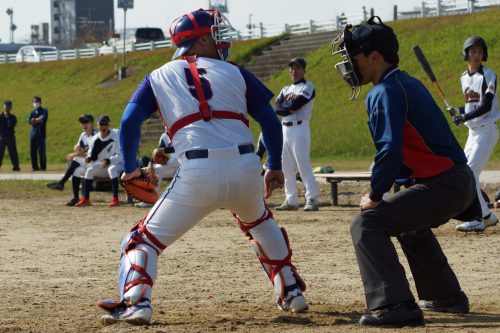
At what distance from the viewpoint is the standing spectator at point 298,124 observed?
51.2 ft

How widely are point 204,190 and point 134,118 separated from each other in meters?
0.69

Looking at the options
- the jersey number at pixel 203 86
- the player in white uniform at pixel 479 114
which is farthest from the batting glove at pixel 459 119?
the jersey number at pixel 203 86

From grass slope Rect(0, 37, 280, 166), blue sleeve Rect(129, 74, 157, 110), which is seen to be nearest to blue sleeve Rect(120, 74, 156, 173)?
blue sleeve Rect(129, 74, 157, 110)

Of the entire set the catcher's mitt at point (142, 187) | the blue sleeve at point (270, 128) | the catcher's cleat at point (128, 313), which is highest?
the blue sleeve at point (270, 128)

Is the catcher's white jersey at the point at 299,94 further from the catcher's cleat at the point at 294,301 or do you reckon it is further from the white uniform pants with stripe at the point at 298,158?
the catcher's cleat at the point at 294,301

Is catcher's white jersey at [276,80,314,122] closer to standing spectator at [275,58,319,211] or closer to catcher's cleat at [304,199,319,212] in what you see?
standing spectator at [275,58,319,211]

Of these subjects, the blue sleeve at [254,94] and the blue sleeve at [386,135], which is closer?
the blue sleeve at [386,135]

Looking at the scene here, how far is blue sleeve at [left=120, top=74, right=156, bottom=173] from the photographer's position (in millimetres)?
6988

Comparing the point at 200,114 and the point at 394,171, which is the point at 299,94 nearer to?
the point at 200,114

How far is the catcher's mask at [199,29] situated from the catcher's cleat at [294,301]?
1.74m

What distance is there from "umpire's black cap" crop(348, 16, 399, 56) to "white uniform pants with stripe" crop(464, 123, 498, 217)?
17.9ft

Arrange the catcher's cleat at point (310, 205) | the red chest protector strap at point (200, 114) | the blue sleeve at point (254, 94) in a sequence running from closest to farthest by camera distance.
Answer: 1. the red chest protector strap at point (200, 114)
2. the blue sleeve at point (254, 94)
3. the catcher's cleat at point (310, 205)

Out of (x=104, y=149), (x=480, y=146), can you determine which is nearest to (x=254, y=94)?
(x=480, y=146)

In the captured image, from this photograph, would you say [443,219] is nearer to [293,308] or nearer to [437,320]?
[437,320]
